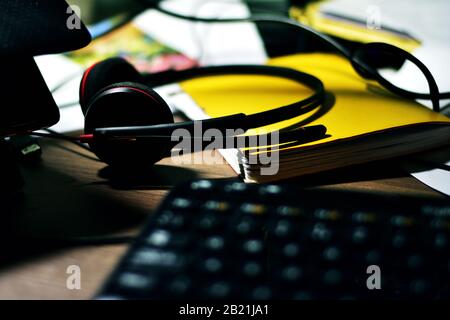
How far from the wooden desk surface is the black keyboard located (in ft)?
0.21

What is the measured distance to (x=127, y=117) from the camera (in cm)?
49

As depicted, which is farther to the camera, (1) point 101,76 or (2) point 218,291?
(1) point 101,76

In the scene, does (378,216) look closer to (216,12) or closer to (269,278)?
(269,278)

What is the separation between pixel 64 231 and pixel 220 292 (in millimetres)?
179

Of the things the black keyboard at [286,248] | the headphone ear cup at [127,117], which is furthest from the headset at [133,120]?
→ the black keyboard at [286,248]

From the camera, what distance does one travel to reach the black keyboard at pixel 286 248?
1.01ft

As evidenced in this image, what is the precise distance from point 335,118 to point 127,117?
0.74 feet

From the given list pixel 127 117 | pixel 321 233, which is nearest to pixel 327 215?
pixel 321 233

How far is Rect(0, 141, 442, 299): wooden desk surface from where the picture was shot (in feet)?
1.20

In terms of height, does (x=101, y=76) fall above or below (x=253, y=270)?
above

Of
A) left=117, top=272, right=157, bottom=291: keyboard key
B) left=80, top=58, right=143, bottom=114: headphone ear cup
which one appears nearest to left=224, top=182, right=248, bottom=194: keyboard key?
left=117, top=272, right=157, bottom=291: keyboard key

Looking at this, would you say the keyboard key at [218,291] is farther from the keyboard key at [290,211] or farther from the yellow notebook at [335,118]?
the yellow notebook at [335,118]

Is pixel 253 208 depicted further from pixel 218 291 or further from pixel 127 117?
pixel 127 117
